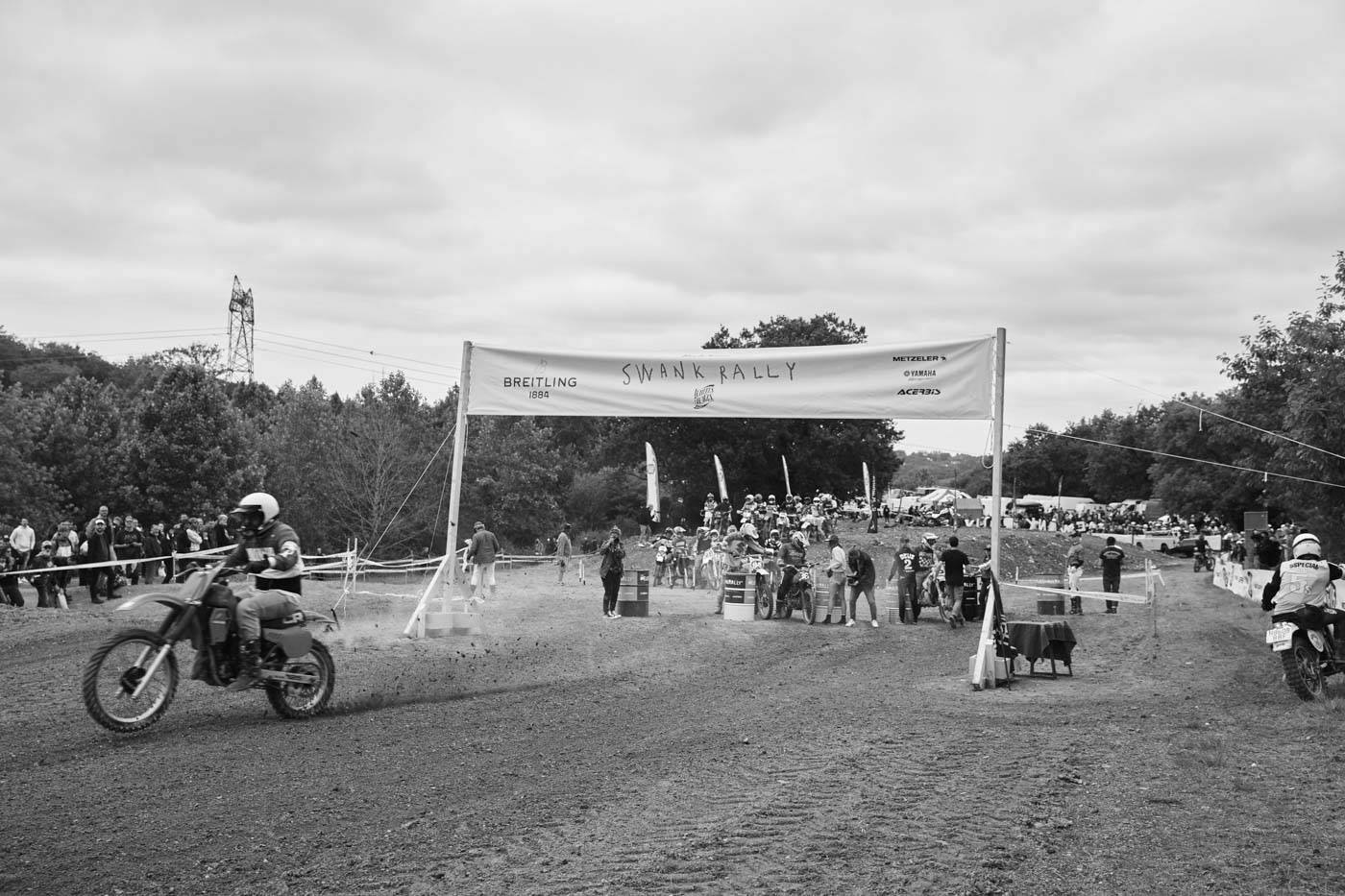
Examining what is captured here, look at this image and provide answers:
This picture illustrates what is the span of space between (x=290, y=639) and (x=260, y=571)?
636 mm

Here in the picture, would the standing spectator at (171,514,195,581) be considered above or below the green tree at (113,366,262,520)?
below

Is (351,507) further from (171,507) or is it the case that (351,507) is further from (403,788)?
(403,788)

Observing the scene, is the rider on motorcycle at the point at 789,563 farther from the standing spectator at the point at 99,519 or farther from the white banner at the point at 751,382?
the standing spectator at the point at 99,519

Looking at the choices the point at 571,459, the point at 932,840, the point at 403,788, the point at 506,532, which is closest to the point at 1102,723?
the point at 932,840

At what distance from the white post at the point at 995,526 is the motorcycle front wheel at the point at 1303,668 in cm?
312

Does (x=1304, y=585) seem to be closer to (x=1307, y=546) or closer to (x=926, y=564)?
(x=1307, y=546)

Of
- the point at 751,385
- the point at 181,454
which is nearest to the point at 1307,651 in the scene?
the point at 751,385

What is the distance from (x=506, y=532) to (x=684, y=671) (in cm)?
5671

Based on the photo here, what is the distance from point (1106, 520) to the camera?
7175 centimetres

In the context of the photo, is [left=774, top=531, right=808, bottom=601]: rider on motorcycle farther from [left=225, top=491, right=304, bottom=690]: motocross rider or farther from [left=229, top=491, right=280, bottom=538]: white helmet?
[left=229, top=491, right=280, bottom=538]: white helmet

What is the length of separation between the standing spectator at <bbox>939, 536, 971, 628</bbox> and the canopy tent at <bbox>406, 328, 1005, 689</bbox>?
7.73 metres

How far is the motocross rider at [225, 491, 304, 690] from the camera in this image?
934cm

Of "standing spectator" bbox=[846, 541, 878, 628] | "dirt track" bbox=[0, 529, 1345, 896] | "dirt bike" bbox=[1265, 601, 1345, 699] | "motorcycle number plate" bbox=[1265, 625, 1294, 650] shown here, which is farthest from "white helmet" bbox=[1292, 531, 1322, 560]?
"standing spectator" bbox=[846, 541, 878, 628]

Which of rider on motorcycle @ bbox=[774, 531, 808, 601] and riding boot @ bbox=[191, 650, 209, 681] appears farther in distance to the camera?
→ rider on motorcycle @ bbox=[774, 531, 808, 601]
